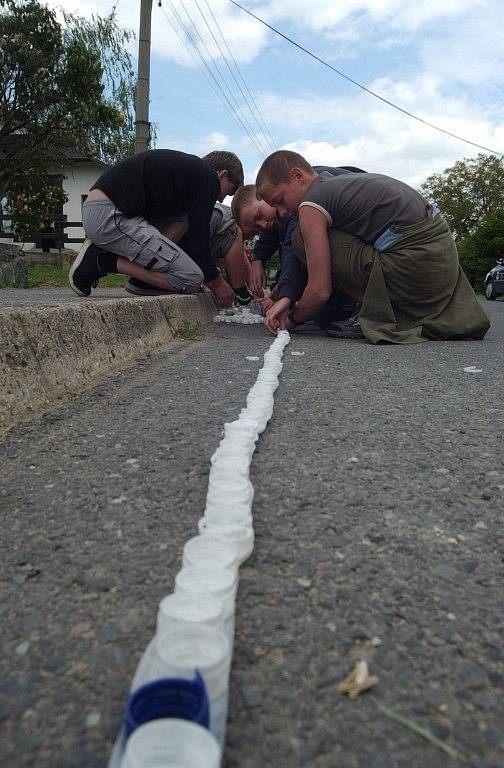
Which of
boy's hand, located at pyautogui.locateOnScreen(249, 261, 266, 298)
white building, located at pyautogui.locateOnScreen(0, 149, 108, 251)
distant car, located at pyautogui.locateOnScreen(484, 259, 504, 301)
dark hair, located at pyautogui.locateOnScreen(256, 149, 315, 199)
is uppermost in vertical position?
white building, located at pyautogui.locateOnScreen(0, 149, 108, 251)

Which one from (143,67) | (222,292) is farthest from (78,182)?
(222,292)

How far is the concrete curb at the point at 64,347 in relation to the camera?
1804mm

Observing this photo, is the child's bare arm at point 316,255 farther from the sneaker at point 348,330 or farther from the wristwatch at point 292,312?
the sneaker at point 348,330

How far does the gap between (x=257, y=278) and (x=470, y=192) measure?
46308 millimetres

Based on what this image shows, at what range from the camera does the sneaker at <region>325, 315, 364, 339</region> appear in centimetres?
406

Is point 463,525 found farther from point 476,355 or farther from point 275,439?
point 476,355

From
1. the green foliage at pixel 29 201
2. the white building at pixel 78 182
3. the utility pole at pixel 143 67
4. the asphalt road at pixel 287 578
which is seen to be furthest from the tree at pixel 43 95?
the asphalt road at pixel 287 578

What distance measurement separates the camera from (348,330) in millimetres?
4082

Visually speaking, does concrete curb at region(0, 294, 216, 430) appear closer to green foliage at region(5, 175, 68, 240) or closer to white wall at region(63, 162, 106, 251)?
green foliage at region(5, 175, 68, 240)

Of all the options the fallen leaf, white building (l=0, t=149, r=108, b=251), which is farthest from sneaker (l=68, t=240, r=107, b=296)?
white building (l=0, t=149, r=108, b=251)

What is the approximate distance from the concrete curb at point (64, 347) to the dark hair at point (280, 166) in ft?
3.76

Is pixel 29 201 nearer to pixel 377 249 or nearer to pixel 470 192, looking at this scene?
pixel 377 249

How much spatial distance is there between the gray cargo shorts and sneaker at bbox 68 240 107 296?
14 cm

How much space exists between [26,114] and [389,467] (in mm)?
15471
